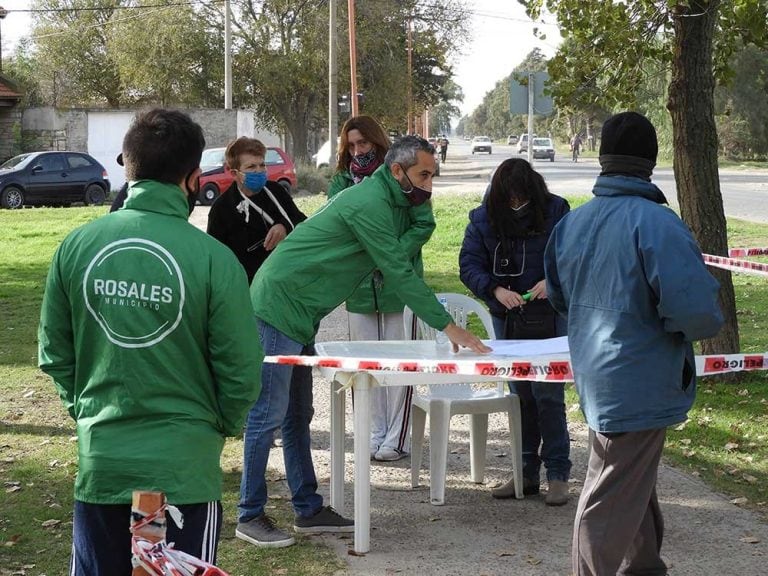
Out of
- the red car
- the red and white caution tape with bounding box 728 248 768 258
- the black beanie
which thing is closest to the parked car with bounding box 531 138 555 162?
the red car

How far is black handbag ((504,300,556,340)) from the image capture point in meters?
6.02

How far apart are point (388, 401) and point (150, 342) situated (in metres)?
4.16

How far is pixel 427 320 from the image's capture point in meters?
4.98

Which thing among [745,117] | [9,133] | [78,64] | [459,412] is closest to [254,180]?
[459,412]

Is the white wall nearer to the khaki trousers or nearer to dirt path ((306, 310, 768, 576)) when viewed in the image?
dirt path ((306, 310, 768, 576))

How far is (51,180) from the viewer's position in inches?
1165

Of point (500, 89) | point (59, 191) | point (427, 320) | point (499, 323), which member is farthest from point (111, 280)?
point (500, 89)

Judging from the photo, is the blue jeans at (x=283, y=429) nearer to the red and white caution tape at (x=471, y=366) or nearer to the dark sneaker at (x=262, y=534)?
the dark sneaker at (x=262, y=534)

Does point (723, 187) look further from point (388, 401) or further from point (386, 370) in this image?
point (386, 370)

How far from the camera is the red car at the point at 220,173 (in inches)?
1145

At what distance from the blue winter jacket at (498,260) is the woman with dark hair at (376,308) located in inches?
17.3

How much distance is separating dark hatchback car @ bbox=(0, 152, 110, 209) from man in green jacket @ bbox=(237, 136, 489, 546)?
1004 inches

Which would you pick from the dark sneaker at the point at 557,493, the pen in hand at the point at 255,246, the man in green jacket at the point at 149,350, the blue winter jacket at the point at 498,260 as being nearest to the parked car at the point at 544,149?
the pen in hand at the point at 255,246

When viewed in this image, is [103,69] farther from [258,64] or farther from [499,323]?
[499,323]
